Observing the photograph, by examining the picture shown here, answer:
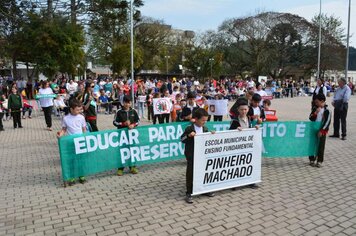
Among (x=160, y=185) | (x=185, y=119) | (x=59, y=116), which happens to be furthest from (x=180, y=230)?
(x=59, y=116)

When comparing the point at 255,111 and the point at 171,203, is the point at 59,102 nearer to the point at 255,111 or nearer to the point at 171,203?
the point at 255,111

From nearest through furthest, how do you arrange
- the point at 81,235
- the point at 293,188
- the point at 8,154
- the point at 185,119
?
the point at 81,235 → the point at 293,188 → the point at 185,119 → the point at 8,154

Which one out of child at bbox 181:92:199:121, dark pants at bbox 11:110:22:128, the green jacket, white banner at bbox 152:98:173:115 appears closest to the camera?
child at bbox 181:92:199:121

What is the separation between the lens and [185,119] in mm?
8383

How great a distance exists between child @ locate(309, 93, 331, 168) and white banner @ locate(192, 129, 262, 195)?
2.21 metres

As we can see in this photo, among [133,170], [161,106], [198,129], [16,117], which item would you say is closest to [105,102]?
[16,117]

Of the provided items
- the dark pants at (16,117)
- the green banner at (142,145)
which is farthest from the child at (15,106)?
the green banner at (142,145)

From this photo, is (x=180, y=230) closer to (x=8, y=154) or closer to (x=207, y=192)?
(x=207, y=192)

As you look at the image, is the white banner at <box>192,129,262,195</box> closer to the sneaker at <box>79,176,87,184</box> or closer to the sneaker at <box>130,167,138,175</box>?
the sneaker at <box>130,167,138,175</box>

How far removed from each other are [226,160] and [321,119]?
3.17 metres

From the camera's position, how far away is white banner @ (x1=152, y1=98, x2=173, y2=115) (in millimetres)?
13242

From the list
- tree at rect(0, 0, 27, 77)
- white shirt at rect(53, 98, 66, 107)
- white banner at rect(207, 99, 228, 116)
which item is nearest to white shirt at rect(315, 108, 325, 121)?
white banner at rect(207, 99, 228, 116)

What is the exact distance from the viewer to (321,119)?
24.9 feet

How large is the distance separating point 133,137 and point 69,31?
2508cm
